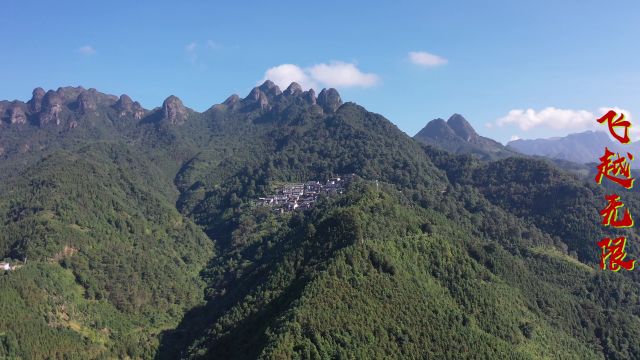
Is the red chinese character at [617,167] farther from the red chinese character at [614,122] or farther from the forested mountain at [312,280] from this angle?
the forested mountain at [312,280]

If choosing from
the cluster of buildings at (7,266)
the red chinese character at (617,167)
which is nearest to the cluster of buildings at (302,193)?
the cluster of buildings at (7,266)

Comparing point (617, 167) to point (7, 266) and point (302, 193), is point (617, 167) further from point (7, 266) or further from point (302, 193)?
point (302, 193)

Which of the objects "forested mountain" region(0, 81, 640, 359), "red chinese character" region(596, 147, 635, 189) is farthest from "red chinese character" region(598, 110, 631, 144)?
"forested mountain" region(0, 81, 640, 359)

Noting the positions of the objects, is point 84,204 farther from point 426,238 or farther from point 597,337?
point 597,337

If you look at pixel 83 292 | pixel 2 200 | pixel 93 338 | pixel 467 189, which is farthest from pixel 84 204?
pixel 467 189

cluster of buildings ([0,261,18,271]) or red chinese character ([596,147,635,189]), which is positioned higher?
red chinese character ([596,147,635,189])

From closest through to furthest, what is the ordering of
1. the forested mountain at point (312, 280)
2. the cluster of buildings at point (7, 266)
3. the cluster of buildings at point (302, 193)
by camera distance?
the forested mountain at point (312, 280) < the cluster of buildings at point (7, 266) < the cluster of buildings at point (302, 193)

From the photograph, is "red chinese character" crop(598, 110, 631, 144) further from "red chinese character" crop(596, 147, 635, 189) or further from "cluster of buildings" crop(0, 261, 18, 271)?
"cluster of buildings" crop(0, 261, 18, 271)

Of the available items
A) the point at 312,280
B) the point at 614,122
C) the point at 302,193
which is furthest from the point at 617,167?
the point at 302,193
